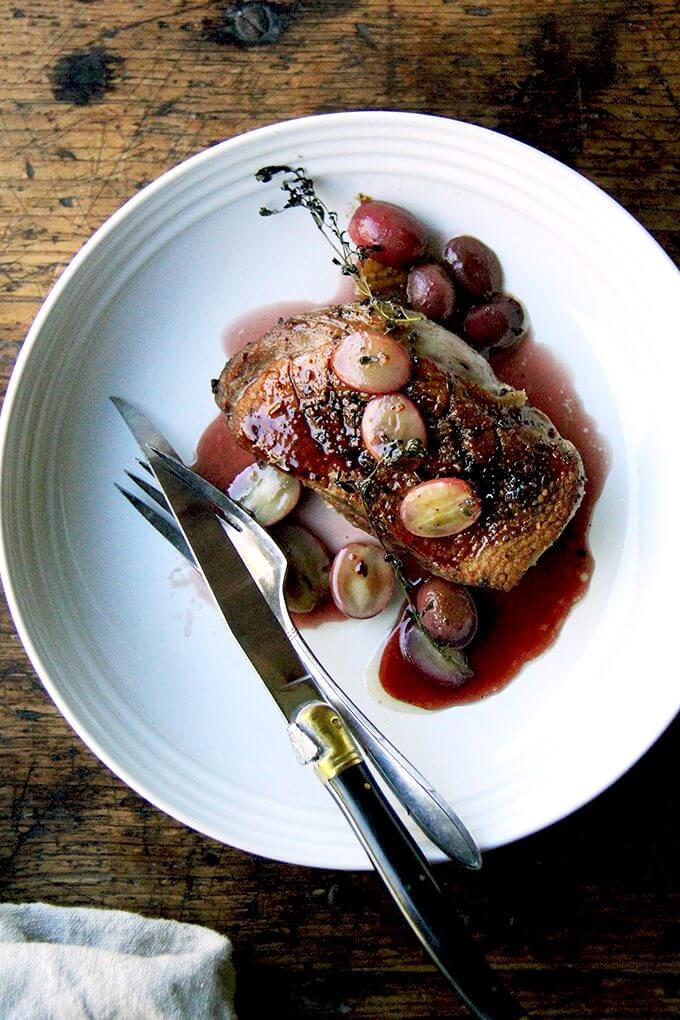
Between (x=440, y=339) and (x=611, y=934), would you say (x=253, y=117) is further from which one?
(x=611, y=934)

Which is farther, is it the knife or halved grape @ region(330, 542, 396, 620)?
halved grape @ region(330, 542, 396, 620)

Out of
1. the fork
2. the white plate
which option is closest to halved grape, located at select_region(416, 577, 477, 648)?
the white plate

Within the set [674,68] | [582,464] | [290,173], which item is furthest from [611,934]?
[674,68]

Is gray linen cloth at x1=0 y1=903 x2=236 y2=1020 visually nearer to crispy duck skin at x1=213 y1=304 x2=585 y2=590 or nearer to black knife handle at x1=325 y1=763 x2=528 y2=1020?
black knife handle at x1=325 y1=763 x2=528 y2=1020

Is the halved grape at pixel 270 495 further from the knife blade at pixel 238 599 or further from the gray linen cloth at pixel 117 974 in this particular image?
the gray linen cloth at pixel 117 974

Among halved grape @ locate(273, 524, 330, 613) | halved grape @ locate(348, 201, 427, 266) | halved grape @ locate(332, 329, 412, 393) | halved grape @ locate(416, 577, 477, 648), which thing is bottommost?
halved grape @ locate(416, 577, 477, 648)

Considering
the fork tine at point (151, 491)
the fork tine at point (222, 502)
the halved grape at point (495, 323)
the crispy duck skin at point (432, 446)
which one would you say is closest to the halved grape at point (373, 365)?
the crispy duck skin at point (432, 446)
